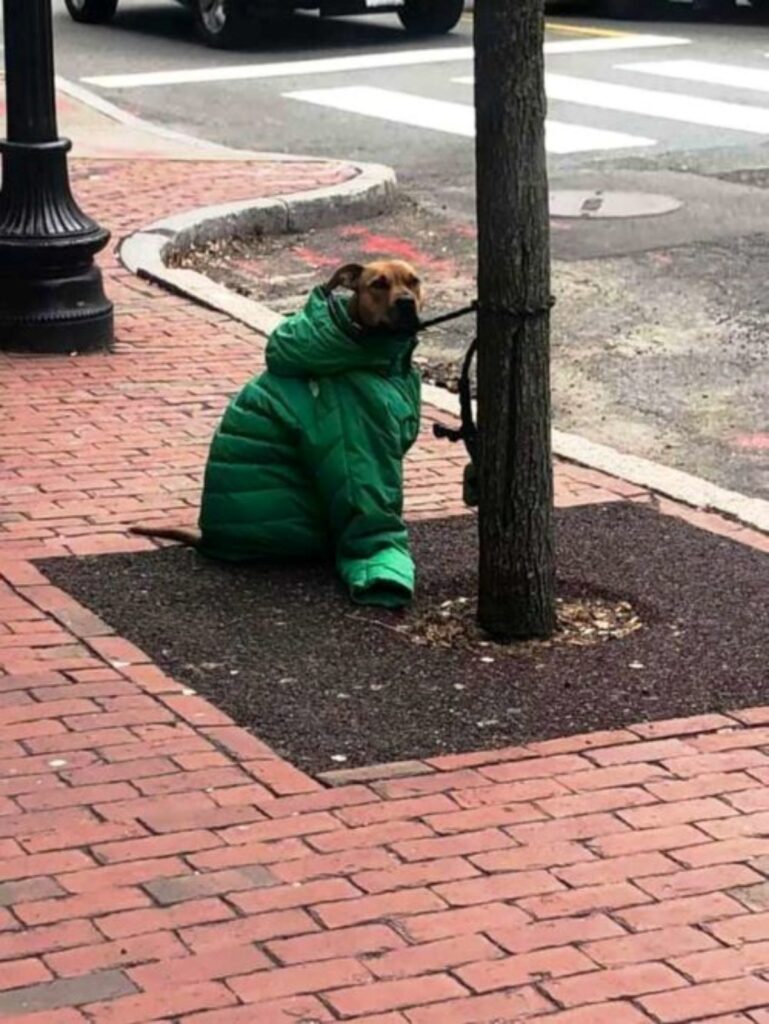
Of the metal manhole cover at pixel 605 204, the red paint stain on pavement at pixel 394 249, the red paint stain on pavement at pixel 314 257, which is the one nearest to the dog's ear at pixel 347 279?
the red paint stain on pavement at pixel 394 249

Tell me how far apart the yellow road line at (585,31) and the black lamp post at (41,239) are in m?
12.9

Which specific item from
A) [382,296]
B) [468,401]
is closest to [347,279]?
[382,296]

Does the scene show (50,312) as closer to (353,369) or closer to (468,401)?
(353,369)

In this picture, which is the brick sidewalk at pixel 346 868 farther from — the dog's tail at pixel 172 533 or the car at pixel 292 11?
the car at pixel 292 11

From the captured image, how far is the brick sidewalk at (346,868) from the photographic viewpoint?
165 inches

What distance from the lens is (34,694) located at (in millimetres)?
5660

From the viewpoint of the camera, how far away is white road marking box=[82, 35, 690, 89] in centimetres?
1877

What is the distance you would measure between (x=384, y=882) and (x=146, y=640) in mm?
1613

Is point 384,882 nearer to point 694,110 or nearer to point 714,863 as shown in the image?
point 714,863

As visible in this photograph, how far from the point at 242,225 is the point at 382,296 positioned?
595 centimetres

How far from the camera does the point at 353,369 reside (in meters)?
6.46

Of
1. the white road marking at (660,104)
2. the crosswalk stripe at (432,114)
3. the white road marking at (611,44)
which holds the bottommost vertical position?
the crosswalk stripe at (432,114)

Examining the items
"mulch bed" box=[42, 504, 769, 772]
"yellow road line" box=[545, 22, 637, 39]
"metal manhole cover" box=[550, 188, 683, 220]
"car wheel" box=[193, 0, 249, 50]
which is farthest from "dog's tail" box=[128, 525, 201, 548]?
"yellow road line" box=[545, 22, 637, 39]

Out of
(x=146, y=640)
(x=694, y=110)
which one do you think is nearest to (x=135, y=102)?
(x=694, y=110)
